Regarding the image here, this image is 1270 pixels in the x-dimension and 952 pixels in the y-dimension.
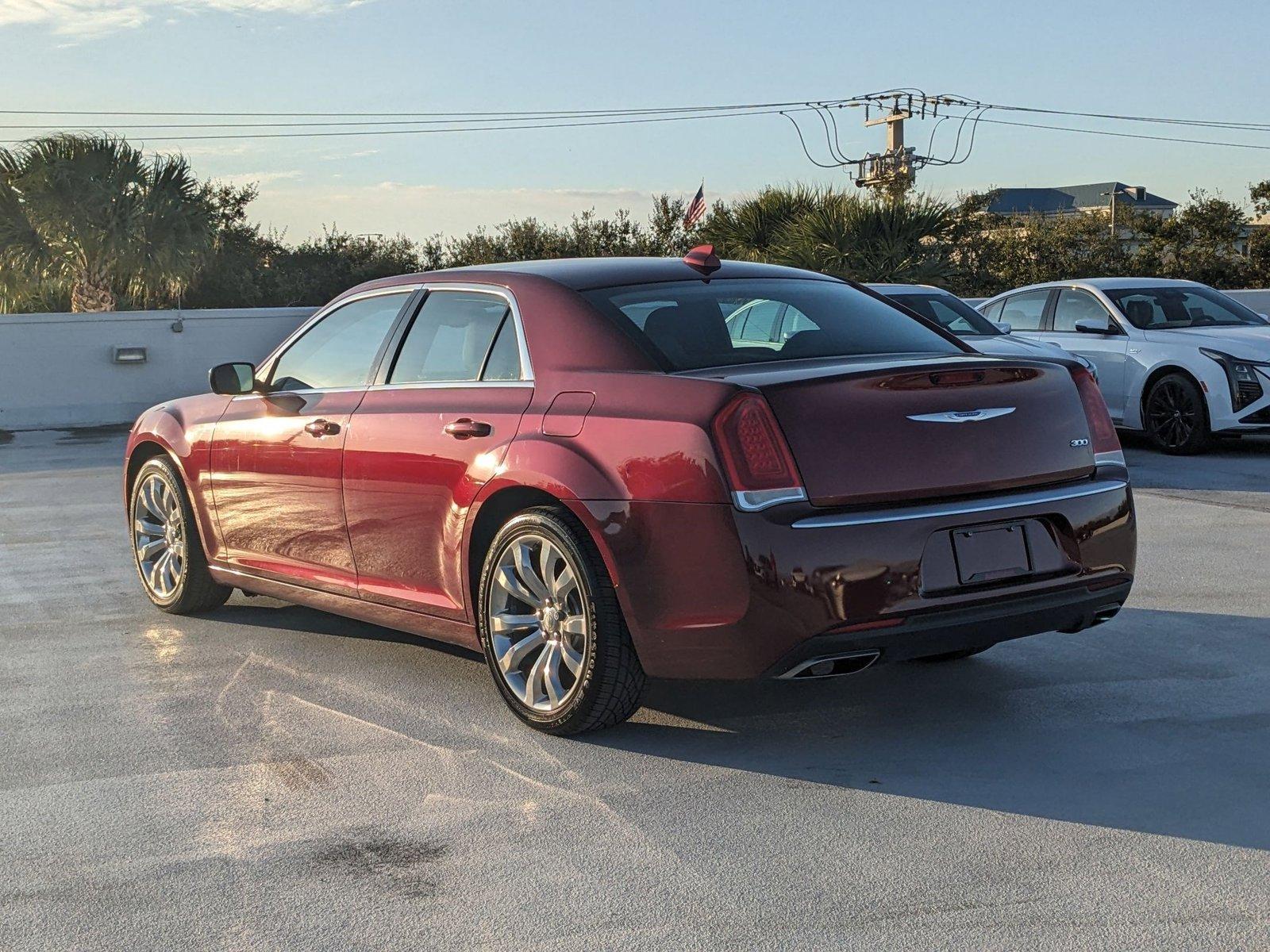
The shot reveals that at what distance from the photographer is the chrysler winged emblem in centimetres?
466

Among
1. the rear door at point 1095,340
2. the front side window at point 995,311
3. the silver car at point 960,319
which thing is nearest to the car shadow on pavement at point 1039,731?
the silver car at point 960,319

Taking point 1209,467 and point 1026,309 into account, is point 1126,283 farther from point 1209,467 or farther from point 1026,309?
point 1209,467

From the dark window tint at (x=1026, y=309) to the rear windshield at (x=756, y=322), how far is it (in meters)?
9.85

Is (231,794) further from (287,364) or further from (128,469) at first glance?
(128,469)

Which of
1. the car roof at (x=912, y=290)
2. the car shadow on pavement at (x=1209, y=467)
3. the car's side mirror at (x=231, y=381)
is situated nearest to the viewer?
the car's side mirror at (x=231, y=381)

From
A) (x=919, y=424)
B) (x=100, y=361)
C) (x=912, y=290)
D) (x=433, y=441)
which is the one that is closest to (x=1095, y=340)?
(x=912, y=290)

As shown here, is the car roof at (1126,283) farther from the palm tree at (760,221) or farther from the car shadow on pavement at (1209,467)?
the palm tree at (760,221)

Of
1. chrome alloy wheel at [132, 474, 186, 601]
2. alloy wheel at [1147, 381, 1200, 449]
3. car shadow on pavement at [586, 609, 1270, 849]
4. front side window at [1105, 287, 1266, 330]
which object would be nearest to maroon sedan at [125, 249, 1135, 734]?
car shadow on pavement at [586, 609, 1270, 849]

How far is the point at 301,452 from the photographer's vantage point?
244 inches

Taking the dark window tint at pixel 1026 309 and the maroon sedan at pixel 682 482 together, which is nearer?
the maroon sedan at pixel 682 482

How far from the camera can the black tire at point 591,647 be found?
482 centimetres

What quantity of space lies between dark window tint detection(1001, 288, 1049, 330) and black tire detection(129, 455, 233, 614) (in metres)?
9.82

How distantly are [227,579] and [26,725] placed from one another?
161cm

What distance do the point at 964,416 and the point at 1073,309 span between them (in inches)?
423
